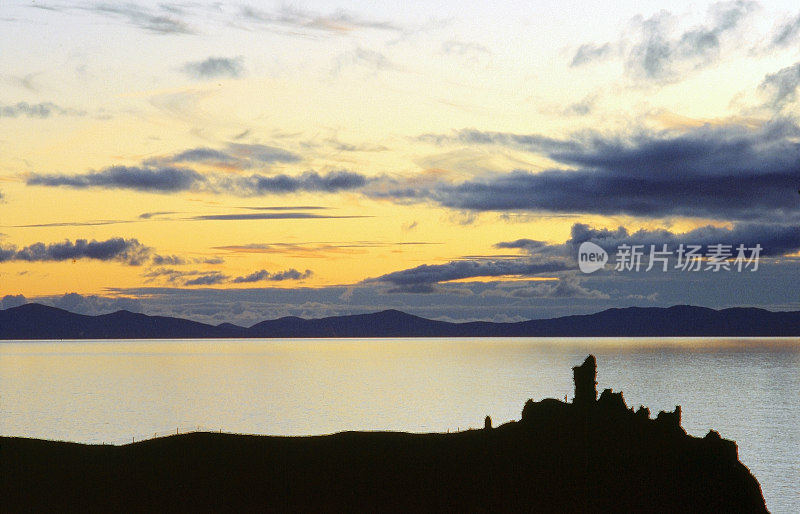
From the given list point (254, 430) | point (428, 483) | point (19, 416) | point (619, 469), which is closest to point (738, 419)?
point (254, 430)

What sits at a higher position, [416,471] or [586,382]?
[586,382]

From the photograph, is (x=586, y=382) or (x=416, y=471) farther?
(x=586, y=382)

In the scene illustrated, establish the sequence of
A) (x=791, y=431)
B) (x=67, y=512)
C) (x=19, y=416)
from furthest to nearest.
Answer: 1. (x=19, y=416)
2. (x=791, y=431)
3. (x=67, y=512)

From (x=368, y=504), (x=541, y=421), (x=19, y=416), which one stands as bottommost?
(x=19, y=416)

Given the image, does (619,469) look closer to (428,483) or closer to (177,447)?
(428,483)

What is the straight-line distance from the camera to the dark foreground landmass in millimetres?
69688

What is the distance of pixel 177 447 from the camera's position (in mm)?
75812

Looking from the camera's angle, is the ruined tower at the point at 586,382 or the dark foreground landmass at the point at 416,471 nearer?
the dark foreground landmass at the point at 416,471

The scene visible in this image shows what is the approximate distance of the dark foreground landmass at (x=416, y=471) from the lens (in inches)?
2744

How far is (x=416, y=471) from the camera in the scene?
74562mm

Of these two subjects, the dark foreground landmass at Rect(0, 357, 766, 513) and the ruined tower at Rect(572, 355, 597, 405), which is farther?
the ruined tower at Rect(572, 355, 597, 405)

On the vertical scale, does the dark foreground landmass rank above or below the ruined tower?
below

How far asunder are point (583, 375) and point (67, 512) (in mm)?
51737

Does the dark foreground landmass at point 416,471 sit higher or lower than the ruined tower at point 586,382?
lower
